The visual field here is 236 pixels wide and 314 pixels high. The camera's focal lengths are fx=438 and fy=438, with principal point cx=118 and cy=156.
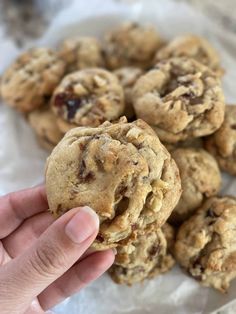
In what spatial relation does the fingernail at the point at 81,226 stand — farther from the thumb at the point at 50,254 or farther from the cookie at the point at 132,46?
the cookie at the point at 132,46

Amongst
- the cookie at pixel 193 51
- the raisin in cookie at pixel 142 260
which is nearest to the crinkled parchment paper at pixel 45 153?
the raisin in cookie at pixel 142 260

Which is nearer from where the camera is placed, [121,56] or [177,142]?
[177,142]

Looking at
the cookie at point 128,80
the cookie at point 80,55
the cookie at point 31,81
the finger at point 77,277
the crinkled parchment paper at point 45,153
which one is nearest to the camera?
the finger at point 77,277

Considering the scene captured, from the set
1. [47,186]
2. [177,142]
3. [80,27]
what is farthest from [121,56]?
[47,186]

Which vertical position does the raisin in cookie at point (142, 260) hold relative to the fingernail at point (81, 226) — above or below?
below

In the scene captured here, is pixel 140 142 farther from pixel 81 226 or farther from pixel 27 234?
pixel 27 234

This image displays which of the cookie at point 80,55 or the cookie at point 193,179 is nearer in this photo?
the cookie at point 193,179

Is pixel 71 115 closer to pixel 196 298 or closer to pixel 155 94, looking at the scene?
pixel 155 94

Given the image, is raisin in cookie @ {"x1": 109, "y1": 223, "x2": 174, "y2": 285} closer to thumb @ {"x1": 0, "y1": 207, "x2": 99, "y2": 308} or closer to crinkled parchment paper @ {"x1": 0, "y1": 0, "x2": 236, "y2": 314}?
crinkled parchment paper @ {"x1": 0, "y1": 0, "x2": 236, "y2": 314}
